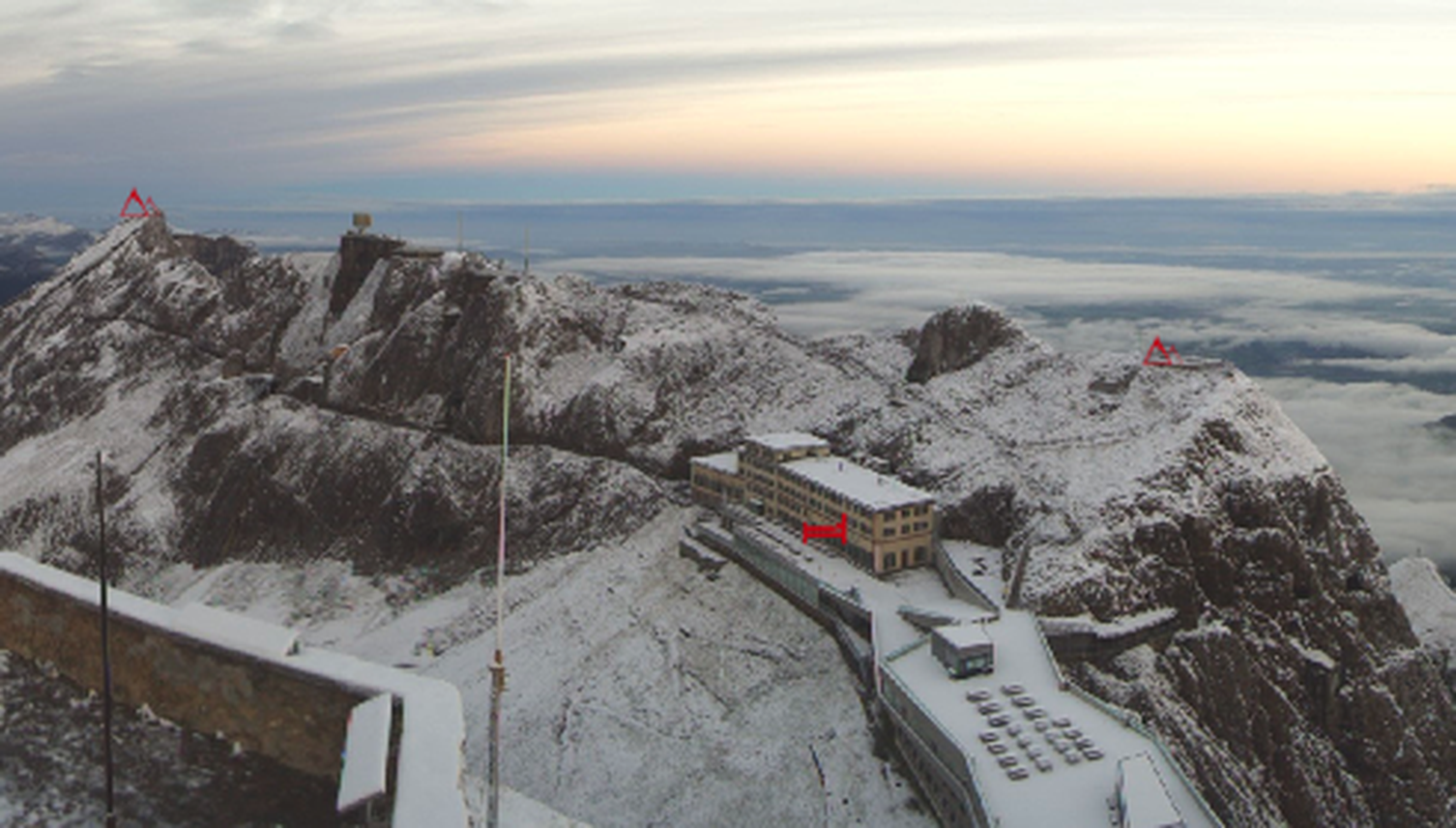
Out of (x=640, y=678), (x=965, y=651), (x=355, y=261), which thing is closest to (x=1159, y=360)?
(x=965, y=651)

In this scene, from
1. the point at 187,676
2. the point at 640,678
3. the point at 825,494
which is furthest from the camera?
the point at 825,494

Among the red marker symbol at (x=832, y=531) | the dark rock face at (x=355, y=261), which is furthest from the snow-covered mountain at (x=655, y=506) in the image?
the red marker symbol at (x=832, y=531)

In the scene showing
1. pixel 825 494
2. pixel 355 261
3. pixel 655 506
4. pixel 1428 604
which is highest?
pixel 355 261

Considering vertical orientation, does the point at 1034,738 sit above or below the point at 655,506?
above

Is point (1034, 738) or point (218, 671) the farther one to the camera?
point (1034, 738)

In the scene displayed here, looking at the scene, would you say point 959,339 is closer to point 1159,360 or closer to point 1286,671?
point 1159,360

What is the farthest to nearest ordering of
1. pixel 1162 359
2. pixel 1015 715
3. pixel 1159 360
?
pixel 1162 359
pixel 1159 360
pixel 1015 715
